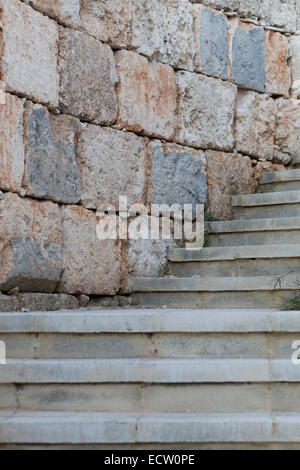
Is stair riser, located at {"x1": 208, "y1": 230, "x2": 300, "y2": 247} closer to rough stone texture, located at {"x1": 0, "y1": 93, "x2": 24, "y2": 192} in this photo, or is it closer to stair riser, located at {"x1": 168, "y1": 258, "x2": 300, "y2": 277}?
stair riser, located at {"x1": 168, "y1": 258, "x2": 300, "y2": 277}

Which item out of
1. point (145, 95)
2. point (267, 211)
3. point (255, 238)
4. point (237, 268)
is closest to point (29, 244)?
point (237, 268)

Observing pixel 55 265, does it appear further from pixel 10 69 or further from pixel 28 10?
pixel 28 10

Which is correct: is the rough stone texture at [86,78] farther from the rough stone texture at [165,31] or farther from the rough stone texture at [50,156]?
the rough stone texture at [165,31]

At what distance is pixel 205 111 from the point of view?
5.58 metres

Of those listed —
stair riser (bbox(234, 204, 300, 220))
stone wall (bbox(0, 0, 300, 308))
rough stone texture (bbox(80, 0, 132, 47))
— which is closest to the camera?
stone wall (bbox(0, 0, 300, 308))

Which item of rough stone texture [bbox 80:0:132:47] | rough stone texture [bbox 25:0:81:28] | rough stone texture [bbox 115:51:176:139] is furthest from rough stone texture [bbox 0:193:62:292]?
rough stone texture [bbox 80:0:132:47]

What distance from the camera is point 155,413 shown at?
2.83 meters

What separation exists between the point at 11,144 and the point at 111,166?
951 mm

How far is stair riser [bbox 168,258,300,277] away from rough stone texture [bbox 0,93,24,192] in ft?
5.04

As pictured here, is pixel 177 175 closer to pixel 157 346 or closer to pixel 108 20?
pixel 108 20

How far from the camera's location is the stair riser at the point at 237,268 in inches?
178

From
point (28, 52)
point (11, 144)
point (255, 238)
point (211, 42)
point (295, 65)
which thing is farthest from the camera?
point (295, 65)

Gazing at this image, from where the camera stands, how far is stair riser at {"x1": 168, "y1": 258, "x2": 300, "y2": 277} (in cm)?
453

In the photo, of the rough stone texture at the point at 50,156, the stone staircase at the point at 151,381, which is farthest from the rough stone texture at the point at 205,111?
the stone staircase at the point at 151,381
